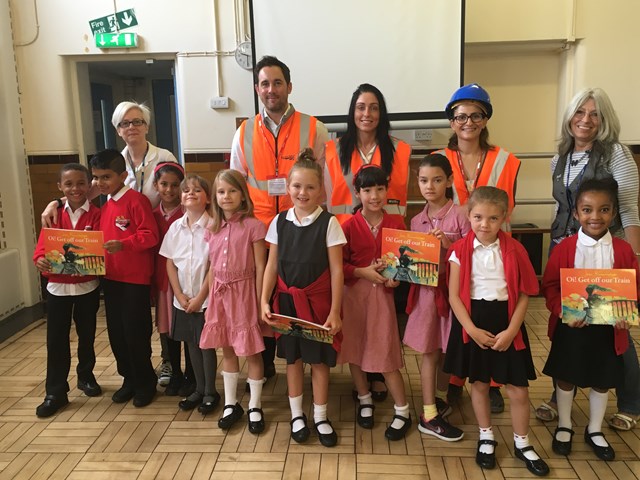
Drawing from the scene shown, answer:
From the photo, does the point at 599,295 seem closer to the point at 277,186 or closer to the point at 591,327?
the point at 591,327

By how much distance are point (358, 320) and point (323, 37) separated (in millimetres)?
2665

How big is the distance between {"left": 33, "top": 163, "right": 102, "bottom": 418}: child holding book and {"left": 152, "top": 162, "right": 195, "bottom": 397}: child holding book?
32cm

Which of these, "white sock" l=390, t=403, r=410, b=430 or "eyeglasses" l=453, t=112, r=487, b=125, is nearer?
"eyeglasses" l=453, t=112, r=487, b=125

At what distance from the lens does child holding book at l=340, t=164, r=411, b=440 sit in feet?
7.39

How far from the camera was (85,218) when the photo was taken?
2.59 meters

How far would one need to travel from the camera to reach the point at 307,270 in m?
2.17

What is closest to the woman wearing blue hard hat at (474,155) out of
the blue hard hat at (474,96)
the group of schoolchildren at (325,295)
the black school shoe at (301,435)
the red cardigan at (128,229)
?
the blue hard hat at (474,96)

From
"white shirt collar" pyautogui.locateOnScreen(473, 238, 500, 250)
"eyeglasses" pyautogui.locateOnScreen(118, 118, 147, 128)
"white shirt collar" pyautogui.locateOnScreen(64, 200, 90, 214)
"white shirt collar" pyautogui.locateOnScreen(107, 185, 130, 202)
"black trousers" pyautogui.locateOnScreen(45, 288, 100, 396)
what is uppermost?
"eyeglasses" pyautogui.locateOnScreen(118, 118, 147, 128)

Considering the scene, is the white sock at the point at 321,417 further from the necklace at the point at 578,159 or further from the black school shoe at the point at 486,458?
the necklace at the point at 578,159

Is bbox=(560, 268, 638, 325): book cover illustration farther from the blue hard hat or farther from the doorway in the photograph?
the doorway

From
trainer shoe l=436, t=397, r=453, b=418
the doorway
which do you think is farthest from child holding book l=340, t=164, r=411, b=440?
the doorway

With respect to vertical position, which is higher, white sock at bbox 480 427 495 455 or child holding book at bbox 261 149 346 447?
child holding book at bbox 261 149 346 447

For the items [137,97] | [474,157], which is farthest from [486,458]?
[137,97]

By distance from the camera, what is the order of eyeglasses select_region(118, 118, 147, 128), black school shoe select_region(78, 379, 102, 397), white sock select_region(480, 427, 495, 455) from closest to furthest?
white sock select_region(480, 427, 495, 455) < eyeglasses select_region(118, 118, 147, 128) < black school shoe select_region(78, 379, 102, 397)
